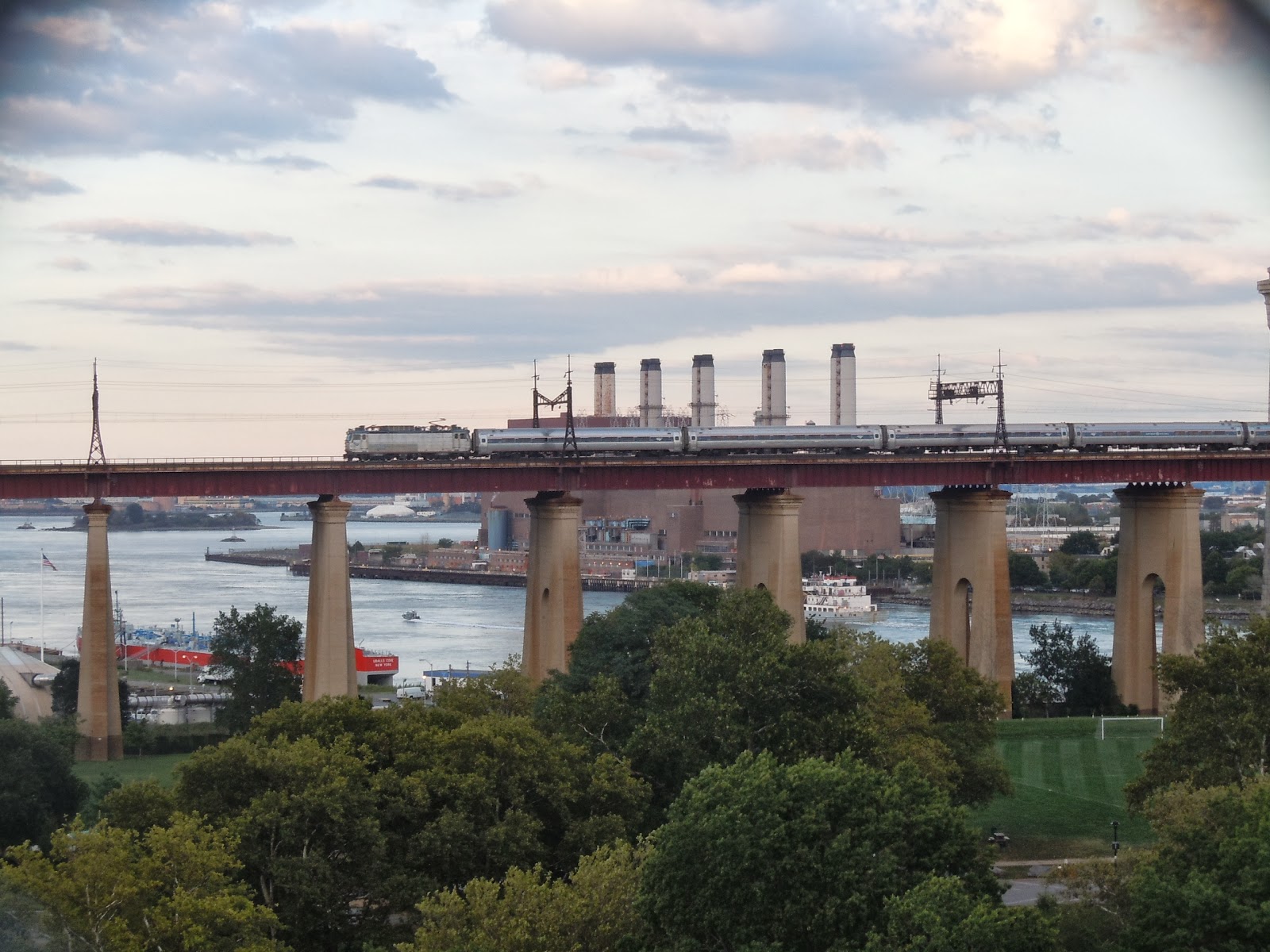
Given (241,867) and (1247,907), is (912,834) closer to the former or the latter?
(1247,907)

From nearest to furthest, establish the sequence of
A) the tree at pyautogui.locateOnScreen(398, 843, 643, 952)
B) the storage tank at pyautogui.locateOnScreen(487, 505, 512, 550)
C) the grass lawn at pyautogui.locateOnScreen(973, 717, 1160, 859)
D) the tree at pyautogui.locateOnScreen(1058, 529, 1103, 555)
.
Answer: the tree at pyautogui.locateOnScreen(398, 843, 643, 952) → the grass lawn at pyautogui.locateOnScreen(973, 717, 1160, 859) → the tree at pyautogui.locateOnScreen(1058, 529, 1103, 555) → the storage tank at pyautogui.locateOnScreen(487, 505, 512, 550)

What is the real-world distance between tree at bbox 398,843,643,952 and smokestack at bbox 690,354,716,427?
44164 mm

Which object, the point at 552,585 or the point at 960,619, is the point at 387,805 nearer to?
the point at 552,585

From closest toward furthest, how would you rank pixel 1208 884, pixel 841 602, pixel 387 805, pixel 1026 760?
pixel 1208 884 < pixel 387 805 < pixel 1026 760 < pixel 841 602

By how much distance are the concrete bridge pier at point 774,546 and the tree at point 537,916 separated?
26.2 metres

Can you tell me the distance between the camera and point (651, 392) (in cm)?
6975

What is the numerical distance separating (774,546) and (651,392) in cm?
2466

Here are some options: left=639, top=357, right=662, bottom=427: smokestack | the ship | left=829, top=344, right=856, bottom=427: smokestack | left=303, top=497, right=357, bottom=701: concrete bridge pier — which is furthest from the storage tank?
left=303, top=497, right=357, bottom=701: concrete bridge pier

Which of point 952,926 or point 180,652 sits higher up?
point 952,926

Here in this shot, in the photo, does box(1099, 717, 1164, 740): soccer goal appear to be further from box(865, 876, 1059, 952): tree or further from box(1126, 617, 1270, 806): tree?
box(865, 876, 1059, 952): tree

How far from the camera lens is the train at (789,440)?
4459 centimetres

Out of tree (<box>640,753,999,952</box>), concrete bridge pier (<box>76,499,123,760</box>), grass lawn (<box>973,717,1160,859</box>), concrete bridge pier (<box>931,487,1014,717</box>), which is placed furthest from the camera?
concrete bridge pier (<box>931,487,1014,717</box>)

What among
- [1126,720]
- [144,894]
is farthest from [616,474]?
[144,894]

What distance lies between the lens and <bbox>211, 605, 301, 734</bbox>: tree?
1780 inches
